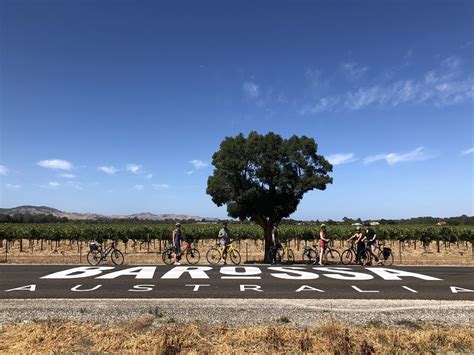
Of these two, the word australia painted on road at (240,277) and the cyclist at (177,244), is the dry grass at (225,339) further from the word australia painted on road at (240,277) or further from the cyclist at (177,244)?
the cyclist at (177,244)

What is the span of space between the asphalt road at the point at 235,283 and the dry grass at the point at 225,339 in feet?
10.3

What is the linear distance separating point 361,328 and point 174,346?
2978 mm

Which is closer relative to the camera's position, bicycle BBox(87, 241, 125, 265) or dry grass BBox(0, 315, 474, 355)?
dry grass BBox(0, 315, 474, 355)

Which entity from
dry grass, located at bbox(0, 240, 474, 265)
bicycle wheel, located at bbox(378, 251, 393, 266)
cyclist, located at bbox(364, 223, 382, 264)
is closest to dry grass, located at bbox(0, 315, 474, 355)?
cyclist, located at bbox(364, 223, 382, 264)

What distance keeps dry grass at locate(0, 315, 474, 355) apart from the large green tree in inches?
634

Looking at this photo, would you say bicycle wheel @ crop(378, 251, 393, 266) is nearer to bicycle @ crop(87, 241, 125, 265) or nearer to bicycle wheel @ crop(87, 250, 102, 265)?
bicycle @ crop(87, 241, 125, 265)

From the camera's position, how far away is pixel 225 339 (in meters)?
6.01

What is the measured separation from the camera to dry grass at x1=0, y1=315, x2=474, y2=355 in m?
5.56

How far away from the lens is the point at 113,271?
14078 mm

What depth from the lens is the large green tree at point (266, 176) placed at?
22.8 meters

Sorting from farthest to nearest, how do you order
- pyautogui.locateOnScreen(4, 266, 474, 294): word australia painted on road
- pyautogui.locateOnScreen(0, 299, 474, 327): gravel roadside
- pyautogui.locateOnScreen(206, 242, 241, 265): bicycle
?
pyautogui.locateOnScreen(206, 242, 241, 265): bicycle < pyautogui.locateOnScreen(4, 266, 474, 294): word australia painted on road < pyautogui.locateOnScreen(0, 299, 474, 327): gravel roadside

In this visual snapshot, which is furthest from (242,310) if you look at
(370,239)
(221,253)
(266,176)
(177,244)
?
(266,176)

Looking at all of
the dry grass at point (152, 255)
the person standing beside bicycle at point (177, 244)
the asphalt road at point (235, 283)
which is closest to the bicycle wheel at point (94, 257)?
the dry grass at point (152, 255)

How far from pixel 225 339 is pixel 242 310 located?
187cm
